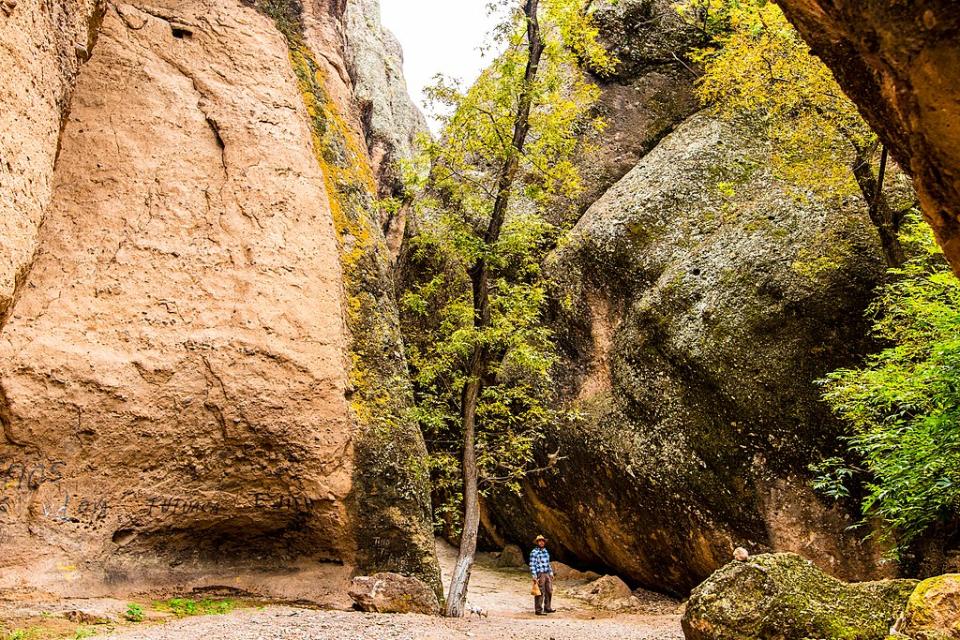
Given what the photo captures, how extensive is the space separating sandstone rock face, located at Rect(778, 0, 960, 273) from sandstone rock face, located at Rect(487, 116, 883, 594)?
9.44 m

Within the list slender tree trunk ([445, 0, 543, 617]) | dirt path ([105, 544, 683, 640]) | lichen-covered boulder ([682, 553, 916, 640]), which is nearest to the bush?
dirt path ([105, 544, 683, 640])

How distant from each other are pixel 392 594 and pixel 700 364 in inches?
300

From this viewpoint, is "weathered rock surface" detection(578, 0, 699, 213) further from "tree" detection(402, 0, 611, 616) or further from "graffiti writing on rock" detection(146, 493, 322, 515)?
"graffiti writing on rock" detection(146, 493, 322, 515)

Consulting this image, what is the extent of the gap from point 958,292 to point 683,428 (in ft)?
21.0

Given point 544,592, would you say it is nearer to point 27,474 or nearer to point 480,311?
point 480,311

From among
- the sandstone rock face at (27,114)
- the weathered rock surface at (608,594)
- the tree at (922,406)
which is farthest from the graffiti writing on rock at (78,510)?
the weathered rock surface at (608,594)

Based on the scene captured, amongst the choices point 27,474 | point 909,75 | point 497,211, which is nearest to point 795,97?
point 497,211

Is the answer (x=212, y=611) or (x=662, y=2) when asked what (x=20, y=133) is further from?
(x=662, y=2)

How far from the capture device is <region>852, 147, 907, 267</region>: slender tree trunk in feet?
38.8

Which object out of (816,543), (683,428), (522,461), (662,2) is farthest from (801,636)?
(662,2)

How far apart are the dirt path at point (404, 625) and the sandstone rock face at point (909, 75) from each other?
6.87 m

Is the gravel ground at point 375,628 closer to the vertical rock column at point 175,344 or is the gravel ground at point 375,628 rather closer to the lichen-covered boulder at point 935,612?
the vertical rock column at point 175,344

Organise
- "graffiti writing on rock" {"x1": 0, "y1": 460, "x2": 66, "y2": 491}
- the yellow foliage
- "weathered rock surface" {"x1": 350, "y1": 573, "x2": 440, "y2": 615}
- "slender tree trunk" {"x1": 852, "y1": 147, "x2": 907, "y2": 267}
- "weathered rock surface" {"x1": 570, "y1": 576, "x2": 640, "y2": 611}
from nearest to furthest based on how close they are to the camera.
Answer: "graffiti writing on rock" {"x1": 0, "y1": 460, "x2": 66, "y2": 491}, "weathered rock surface" {"x1": 350, "y1": 573, "x2": 440, "y2": 615}, "slender tree trunk" {"x1": 852, "y1": 147, "x2": 907, "y2": 267}, the yellow foliage, "weathered rock surface" {"x1": 570, "y1": 576, "x2": 640, "y2": 611}

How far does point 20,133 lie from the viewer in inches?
223
